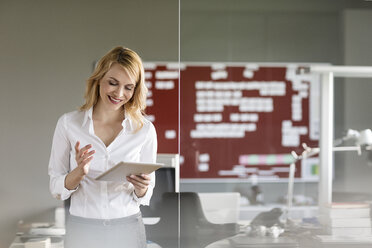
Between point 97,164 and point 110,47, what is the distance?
34.3 inches

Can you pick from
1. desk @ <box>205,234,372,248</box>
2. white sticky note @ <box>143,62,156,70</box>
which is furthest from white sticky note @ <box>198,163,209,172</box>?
white sticky note @ <box>143,62,156,70</box>

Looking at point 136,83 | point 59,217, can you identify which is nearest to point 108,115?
point 136,83

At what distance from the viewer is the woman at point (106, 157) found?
9.88 ft

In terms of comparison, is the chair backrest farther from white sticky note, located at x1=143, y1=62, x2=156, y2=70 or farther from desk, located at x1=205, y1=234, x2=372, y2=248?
white sticky note, located at x1=143, y1=62, x2=156, y2=70

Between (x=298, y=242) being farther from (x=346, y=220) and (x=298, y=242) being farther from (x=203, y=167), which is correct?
(x=203, y=167)

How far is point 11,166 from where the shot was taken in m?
3.75

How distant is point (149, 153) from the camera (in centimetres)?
323

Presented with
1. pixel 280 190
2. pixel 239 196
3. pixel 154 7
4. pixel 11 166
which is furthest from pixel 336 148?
pixel 11 166

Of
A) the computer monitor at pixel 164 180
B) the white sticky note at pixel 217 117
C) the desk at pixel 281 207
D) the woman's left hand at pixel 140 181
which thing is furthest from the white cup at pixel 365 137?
the woman's left hand at pixel 140 181

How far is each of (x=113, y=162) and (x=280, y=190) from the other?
1216 millimetres

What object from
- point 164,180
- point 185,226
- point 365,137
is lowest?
point 185,226

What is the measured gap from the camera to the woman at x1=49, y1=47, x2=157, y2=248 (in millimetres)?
3012

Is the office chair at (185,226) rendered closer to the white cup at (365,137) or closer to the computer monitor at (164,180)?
the computer monitor at (164,180)

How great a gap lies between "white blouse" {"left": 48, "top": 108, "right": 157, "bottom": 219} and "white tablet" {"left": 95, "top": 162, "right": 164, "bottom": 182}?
0.42ft
